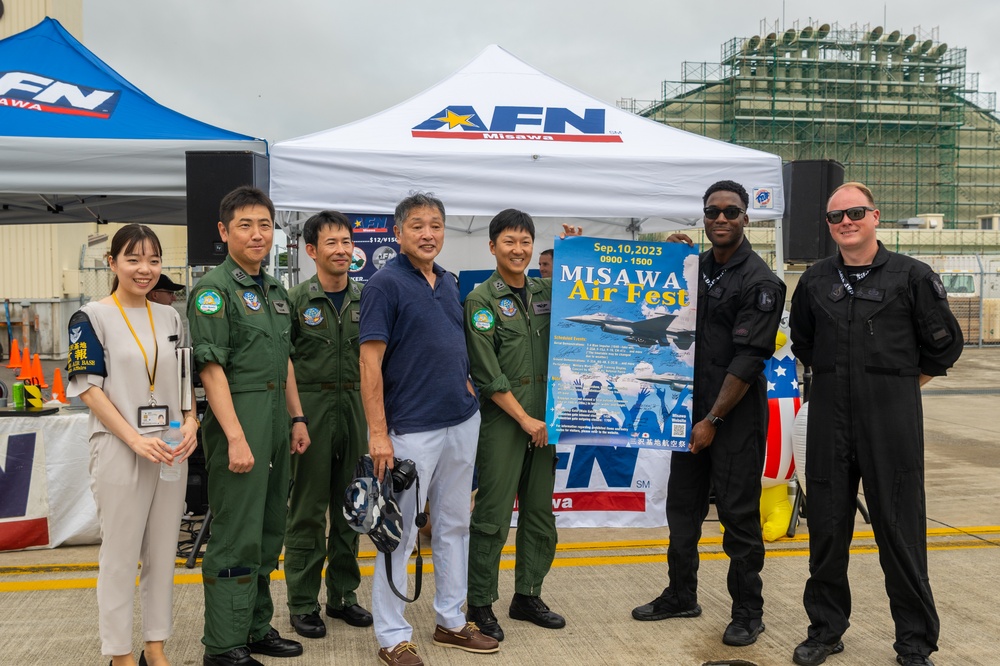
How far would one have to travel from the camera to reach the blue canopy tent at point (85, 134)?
16.3 feet

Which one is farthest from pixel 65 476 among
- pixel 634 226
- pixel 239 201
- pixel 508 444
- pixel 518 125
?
pixel 634 226

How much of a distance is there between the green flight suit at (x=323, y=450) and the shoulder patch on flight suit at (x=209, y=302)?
678mm

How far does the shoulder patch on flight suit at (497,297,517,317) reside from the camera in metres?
3.81

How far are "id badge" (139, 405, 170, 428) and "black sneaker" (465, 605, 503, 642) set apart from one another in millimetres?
1640

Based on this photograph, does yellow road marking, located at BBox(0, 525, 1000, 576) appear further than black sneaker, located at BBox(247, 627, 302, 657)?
Yes

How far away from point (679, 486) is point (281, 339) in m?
2.00

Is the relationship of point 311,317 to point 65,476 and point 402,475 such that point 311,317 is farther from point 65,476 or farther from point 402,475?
point 65,476

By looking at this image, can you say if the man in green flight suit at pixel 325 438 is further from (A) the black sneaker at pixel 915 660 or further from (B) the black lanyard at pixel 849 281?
(A) the black sneaker at pixel 915 660

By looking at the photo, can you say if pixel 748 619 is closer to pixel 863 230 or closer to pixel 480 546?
pixel 480 546

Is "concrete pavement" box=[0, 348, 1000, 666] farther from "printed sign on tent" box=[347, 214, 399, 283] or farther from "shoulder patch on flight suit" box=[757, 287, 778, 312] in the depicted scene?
"printed sign on tent" box=[347, 214, 399, 283]

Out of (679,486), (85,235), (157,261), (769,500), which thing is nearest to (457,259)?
(769,500)

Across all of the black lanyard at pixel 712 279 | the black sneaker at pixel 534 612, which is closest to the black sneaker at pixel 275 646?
the black sneaker at pixel 534 612

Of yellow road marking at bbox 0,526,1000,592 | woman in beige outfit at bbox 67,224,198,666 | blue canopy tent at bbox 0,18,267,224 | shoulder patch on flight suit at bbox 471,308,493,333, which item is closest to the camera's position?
woman in beige outfit at bbox 67,224,198,666

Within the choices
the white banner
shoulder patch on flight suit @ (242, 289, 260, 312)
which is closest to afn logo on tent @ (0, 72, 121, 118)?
shoulder patch on flight suit @ (242, 289, 260, 312)
